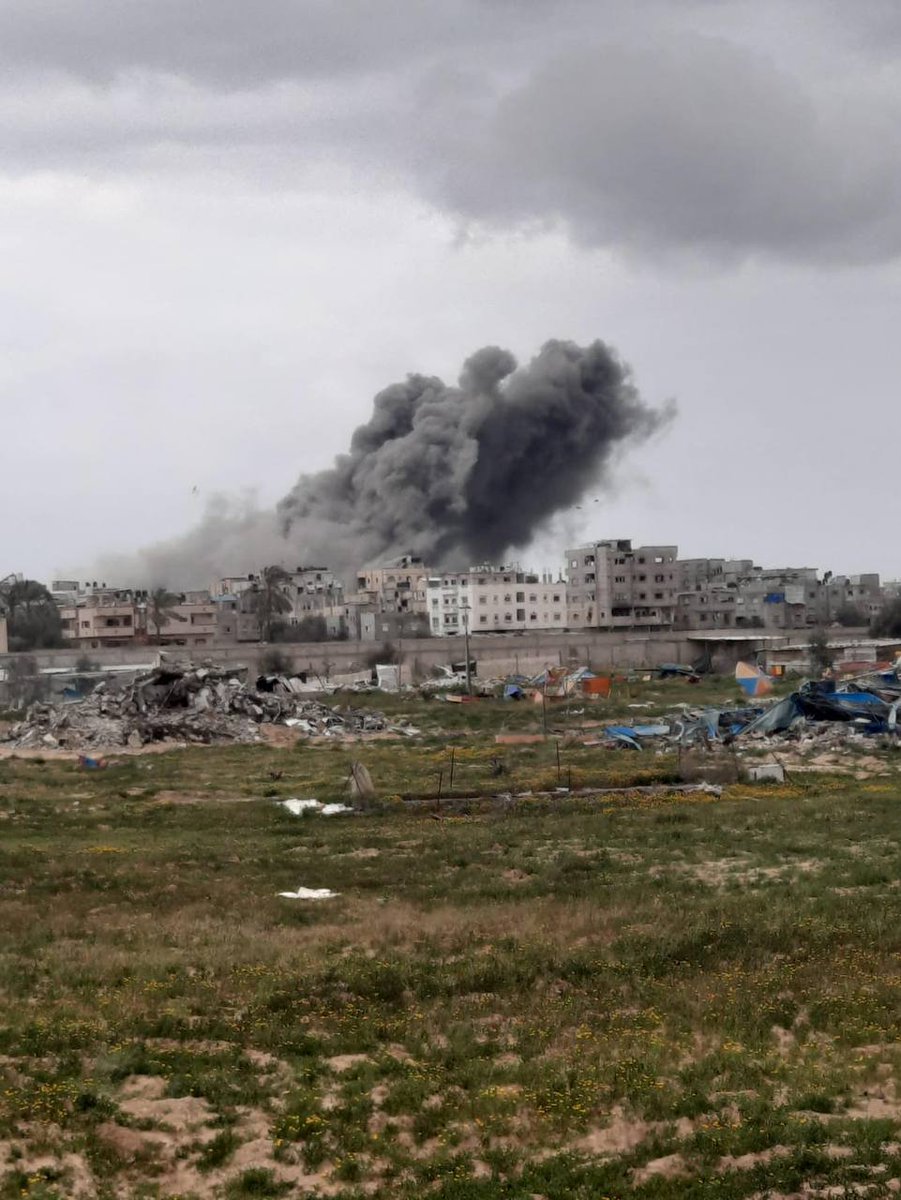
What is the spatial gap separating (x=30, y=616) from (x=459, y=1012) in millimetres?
106541

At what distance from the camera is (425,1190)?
9773mm

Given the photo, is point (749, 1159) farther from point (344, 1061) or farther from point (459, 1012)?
point (459, 1012)

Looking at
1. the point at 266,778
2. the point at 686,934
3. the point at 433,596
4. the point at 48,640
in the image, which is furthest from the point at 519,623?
the point at 686,934

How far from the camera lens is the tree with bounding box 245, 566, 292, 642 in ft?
390

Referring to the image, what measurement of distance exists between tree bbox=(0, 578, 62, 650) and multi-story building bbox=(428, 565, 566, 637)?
31.9 m

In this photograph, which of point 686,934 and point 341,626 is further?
point 341,626

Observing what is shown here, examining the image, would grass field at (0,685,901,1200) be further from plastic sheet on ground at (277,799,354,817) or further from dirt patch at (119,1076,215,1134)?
plastic sheet on ground at (277,799,354,817)

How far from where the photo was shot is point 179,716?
5116 cm

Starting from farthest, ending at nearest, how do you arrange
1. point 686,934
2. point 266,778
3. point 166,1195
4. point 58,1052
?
point 266,778
point 686,934
point 58,1052
point 166,1195

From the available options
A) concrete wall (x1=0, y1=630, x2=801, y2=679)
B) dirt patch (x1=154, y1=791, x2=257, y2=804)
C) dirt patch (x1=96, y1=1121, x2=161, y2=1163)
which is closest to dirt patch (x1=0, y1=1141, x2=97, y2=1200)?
dirt patch (x1=96, y1=1121, x2=161, y2=1163)

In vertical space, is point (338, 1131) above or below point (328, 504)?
below

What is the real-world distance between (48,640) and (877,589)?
278 ft

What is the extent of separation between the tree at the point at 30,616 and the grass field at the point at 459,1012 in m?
85.5

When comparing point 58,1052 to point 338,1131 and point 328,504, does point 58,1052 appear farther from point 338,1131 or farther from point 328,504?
point 328,504
